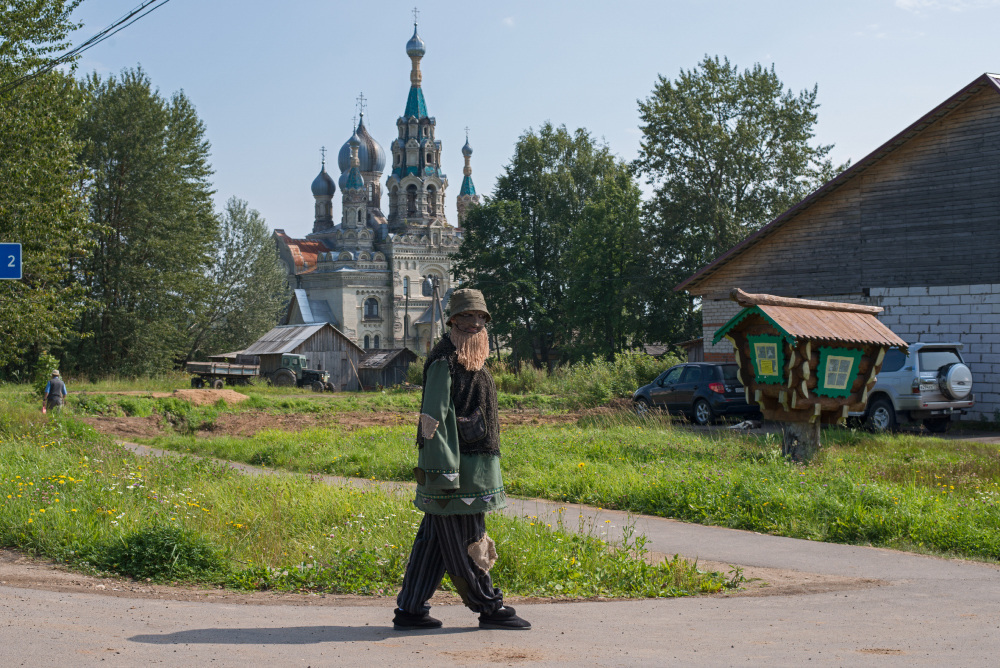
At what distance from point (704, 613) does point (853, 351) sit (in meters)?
7.84

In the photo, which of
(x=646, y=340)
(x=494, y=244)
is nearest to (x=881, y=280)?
(x=646, y=340)

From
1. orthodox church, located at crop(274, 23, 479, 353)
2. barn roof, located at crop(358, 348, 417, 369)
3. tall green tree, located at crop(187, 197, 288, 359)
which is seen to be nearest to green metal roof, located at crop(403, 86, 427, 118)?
orthodox church, located at crop(274, 23, 479, 353)

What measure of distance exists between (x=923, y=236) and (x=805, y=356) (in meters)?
10.6

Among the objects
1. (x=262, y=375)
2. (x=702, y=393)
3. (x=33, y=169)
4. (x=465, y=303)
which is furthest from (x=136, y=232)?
(x=465, y=303)

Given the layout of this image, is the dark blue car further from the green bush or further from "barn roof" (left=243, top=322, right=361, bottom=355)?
"barn roof" (left=243, top=322, right=361, bottom=355)

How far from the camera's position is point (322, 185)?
122 metres

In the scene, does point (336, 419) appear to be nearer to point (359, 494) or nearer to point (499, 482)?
point (359, 494)

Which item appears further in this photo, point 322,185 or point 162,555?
point 322,185

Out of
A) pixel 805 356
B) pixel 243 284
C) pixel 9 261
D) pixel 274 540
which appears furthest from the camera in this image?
pixel 243 284

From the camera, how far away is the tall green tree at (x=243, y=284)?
228 feet

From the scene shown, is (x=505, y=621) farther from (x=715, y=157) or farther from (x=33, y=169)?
(x=715, y=157)

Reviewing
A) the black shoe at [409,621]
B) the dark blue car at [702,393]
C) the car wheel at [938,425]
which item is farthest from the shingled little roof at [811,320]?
the black shoe at [409,621]

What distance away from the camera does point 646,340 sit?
158 feet

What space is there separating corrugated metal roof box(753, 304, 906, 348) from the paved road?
18.3 feet
